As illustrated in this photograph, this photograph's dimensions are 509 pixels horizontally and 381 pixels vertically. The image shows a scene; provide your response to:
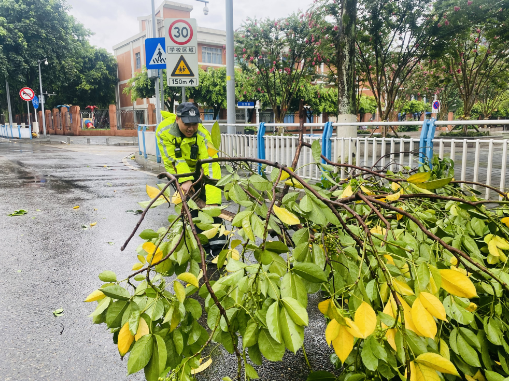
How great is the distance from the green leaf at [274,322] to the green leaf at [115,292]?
42 centimetres

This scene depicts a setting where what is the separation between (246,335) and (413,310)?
415mm

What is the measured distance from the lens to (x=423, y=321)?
984 millimetres

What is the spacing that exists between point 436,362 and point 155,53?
1184 cm

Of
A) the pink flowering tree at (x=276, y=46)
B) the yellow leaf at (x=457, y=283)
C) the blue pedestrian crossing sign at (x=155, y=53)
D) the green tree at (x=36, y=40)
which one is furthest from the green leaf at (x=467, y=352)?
the green tree at (x=36, y=40)

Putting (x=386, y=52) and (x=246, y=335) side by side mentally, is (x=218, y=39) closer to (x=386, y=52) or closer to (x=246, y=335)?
(x=386, y=52)

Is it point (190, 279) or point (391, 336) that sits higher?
point (190, 279)

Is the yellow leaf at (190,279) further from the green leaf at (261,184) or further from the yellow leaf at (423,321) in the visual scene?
the yellow leaf at (423,321)

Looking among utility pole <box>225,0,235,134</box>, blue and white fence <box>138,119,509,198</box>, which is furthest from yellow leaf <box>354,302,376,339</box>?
utility pole <box>225,0,235,134</box>

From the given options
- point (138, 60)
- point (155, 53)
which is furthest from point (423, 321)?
point (138, 60)

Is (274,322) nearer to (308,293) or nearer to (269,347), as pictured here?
(269,347)

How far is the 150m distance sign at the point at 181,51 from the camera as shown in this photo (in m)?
9.16

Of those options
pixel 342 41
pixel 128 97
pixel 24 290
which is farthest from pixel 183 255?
pixel 128 97

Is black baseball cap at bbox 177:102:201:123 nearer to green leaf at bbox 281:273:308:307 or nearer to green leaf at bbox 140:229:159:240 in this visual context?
green leaf at bbox 140:229:159:240

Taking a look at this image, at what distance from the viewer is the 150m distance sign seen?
9.16m
